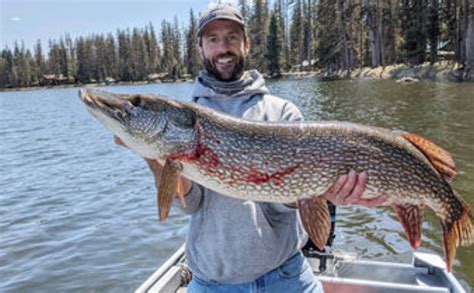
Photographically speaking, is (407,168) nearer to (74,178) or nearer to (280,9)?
(74,178)

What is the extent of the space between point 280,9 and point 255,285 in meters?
74.0

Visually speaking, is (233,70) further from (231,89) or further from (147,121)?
(147,121)

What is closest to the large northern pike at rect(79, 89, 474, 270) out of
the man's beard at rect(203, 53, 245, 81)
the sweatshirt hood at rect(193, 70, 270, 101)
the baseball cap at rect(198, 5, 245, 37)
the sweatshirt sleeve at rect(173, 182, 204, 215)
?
Result: the sweatshirt sleeve at rect(173, 182, 204, 215)

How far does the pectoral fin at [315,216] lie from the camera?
2418mm

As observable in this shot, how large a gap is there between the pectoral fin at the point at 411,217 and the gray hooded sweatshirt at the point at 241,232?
52 cm

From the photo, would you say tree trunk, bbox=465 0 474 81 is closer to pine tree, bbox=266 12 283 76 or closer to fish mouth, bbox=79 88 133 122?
fish mouth, bbox=79 88 133 122

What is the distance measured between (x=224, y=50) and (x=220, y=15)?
0.20 meters

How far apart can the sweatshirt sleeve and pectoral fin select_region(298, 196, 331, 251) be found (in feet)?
1.73

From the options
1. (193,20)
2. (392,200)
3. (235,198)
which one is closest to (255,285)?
(235,198)

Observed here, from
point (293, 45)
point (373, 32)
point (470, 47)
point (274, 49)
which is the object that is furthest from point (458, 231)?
point (293, 45)

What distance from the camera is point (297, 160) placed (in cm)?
241

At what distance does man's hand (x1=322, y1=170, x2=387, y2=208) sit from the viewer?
236cm

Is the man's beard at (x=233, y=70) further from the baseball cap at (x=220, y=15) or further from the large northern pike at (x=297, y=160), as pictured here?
the large northern pike at (x=297, y=160)

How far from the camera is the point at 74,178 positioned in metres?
11.5
